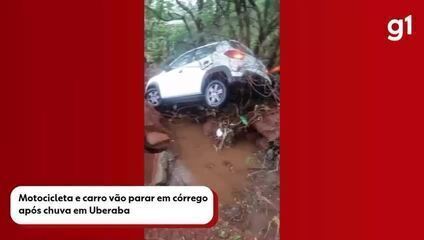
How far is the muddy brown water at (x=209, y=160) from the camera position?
175cm

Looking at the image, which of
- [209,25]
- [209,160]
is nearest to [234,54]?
[209,25]

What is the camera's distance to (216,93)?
1781 mm

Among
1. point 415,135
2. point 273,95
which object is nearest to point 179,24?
point 273,95

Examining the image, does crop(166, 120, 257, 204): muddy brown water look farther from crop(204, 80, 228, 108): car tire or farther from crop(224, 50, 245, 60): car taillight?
crop(224, 50, 245, 60): car taillight

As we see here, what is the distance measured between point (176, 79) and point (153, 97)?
0.11m

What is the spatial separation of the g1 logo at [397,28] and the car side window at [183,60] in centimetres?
70

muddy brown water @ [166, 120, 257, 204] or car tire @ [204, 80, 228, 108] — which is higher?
car tire @ [204, 80, 228, 108]

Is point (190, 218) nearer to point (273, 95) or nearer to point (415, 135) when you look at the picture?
point (273, 95)

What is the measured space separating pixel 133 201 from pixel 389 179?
90cm
